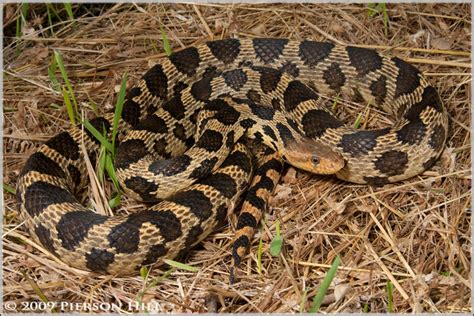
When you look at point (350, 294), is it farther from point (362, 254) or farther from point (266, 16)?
point (266, 16)

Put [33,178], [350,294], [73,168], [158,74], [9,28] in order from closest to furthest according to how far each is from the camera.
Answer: [350,294] < [33,178] < [73,168] < [158,74] < [9,28]

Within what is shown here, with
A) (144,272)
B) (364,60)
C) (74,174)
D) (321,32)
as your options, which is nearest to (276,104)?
(364,60)

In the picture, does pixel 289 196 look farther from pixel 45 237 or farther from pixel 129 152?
pixel 45 237

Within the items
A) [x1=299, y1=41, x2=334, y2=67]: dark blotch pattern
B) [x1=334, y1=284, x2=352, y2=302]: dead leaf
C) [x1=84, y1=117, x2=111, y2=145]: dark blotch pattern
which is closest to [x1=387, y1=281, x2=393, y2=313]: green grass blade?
[x1=334, y1=284, x2=352, y2=302]: dead leaf

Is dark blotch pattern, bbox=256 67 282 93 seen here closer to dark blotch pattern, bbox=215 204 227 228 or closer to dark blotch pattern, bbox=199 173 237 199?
dark blotch pattern, bbox=199 173 237 199

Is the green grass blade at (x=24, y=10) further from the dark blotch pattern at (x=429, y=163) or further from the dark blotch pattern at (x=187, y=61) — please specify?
the dark blotch pattern at (x=429, y=163)

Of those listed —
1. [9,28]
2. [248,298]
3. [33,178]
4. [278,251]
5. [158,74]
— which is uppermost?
[9,28]

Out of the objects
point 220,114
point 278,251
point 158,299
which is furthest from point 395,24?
point 158,299
